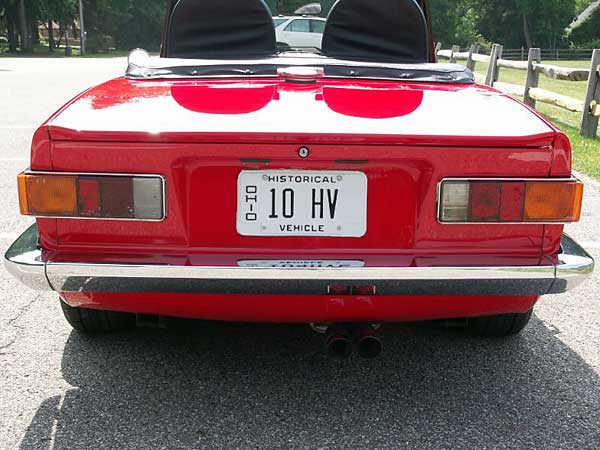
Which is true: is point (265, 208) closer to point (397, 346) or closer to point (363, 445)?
point (363, 445)

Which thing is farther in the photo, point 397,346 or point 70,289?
point 397,346

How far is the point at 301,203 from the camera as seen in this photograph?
2.42 m

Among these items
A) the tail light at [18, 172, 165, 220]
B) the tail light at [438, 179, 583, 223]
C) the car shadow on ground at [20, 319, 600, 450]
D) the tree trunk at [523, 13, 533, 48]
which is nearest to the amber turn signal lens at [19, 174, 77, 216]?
the tail light at [18, 172, 165, 220]

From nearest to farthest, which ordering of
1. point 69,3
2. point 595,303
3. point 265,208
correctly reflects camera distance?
point 265,208, point 595,303, point 69,3

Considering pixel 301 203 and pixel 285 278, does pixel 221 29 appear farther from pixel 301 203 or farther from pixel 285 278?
pixel 285 278

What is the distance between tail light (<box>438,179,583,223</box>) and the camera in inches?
97.3

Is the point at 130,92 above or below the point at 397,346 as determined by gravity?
above

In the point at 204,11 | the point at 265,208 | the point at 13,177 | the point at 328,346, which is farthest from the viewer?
the point at 13,177

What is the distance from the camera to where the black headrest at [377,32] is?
143 inches

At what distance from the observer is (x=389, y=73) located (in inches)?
126

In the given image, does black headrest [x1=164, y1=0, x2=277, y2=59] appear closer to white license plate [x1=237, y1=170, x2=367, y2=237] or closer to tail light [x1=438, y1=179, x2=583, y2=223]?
white license plate [x1=237, y1=170, x2=367, y2=237]

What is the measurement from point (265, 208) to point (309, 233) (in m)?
0.16

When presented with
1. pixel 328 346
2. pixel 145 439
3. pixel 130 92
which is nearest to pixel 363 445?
pixel 328 346

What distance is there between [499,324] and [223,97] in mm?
1539
